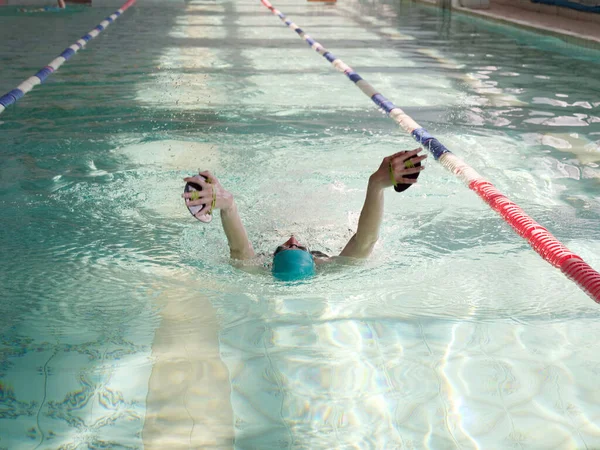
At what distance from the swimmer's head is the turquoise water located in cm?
5

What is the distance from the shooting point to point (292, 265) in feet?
9.55

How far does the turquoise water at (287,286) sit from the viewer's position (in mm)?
2115

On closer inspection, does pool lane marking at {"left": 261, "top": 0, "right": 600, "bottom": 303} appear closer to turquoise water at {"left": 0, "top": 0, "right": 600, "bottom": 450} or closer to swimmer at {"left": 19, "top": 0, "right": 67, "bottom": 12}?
turquoise water at {"left": 0, "top": 0, "right": 600, "bottom": 450}

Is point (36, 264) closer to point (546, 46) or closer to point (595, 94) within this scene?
point (595, 94)

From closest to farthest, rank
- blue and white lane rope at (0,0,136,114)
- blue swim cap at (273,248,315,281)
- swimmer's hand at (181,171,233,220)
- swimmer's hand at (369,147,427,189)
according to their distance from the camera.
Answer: swimmer's hand at (181,171,233,220) → swimmer's hand at (369,147,427,189) → blue swim cap at (273,248,315,281) → blue and white lane rope at (0,0,136,114)

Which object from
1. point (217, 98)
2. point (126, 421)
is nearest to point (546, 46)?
point (217, 98)

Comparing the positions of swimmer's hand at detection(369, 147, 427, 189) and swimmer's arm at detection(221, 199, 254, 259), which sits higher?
swimmer's hand at detection(369, 147, 427, 189)

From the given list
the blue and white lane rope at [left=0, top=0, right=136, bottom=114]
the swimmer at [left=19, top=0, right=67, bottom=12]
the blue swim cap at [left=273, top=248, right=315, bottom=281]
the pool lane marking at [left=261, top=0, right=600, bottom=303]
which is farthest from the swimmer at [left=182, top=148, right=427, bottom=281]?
the swimmer at [left=19, top=0, right=67, bottom=12]

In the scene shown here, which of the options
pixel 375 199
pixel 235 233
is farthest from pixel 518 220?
pixel 235 233

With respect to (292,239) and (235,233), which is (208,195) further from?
(292,239)

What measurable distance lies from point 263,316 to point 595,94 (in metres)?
5.04

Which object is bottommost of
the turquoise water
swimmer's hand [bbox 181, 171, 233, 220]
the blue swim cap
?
the turquoise water

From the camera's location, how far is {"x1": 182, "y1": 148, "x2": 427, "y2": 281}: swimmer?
2.69 metres

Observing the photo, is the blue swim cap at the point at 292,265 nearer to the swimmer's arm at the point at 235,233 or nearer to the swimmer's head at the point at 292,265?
the swimmer's head at the point at 292,265
